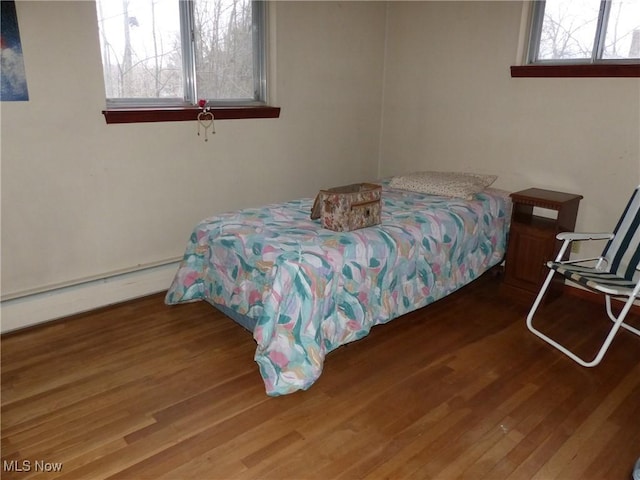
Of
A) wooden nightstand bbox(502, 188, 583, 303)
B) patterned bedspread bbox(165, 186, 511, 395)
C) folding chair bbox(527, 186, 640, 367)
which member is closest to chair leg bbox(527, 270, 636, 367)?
folding chair bbox(527, 186, 640, 367)

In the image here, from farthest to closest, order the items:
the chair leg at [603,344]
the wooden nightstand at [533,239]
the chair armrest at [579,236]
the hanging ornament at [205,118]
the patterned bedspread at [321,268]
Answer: the hanging ornament at [205,118] < the wooden nightstand at [533,239] < the chair armrest at [579,236] < the chair leg at [603,344] < the patterned bedspread at [321,268]

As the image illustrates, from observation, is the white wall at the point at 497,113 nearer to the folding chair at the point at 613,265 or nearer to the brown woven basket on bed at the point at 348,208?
the folding chair at the point at 613,265

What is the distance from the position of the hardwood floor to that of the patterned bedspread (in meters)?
0.17

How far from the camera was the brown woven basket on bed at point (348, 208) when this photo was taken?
243 centimetres

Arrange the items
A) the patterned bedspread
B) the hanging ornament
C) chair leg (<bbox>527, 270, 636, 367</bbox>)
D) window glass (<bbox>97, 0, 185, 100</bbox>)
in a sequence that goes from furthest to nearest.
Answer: the hanging ornament → window glass (<bbox>97, 0, 185, 100</bbox>) → chair leg (<bbox>527, 270, 636, 367</bbox>) → the patterned bedspread

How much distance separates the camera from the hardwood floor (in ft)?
5.74

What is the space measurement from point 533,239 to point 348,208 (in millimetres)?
1294

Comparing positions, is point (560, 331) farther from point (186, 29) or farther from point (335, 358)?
point (186, 29)

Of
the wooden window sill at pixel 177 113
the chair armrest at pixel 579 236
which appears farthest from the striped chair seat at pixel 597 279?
the wooden window sill at pixel 177 113

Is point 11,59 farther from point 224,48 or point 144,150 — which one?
point 224,48

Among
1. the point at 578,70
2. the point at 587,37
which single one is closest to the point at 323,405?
the point at 578,70

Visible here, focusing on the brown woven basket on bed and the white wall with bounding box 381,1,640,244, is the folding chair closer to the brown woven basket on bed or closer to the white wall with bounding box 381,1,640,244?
the white wall with bounding box 381,1,640,244

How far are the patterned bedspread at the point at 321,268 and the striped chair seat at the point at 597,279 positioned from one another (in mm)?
580

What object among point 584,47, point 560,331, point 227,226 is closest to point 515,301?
point 560,331
